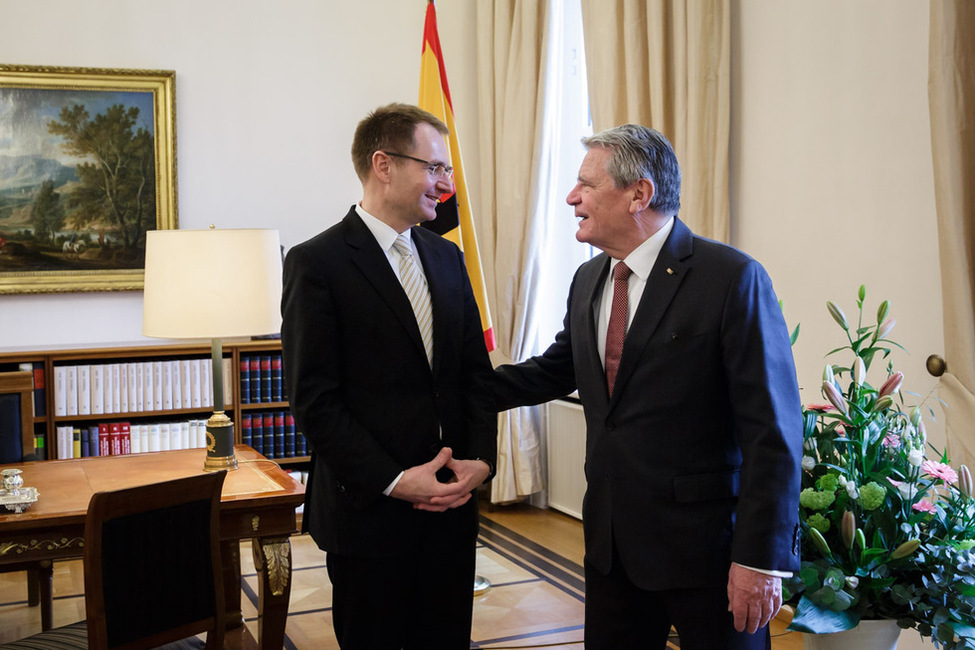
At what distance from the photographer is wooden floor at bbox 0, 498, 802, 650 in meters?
3.60

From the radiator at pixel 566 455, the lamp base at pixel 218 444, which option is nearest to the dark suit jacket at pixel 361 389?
the lamp base at pixel 218 444

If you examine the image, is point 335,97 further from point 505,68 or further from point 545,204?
point 545,204

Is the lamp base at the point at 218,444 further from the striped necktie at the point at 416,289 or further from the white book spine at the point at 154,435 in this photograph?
the white book spine at the point at 154,435

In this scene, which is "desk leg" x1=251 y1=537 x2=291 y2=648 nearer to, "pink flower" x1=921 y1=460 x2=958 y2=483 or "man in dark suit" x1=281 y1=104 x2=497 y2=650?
"man in dark suit" x1=281 y1=104 x2=497 y2=650

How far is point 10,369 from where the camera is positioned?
15.4ft

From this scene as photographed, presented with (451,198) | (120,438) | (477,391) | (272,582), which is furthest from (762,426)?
(120,438)

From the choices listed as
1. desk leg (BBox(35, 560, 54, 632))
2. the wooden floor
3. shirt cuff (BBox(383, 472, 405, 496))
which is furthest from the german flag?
shirt cuff (BBox(383, 472, 405, 496))

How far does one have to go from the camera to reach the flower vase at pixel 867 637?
1.81 meters

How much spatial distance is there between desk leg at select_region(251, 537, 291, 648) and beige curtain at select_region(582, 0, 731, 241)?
6.94ft

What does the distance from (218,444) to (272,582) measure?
0.57 meters

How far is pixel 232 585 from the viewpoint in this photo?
3484 mm

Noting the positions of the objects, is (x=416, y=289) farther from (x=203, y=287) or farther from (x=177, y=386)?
(x=177, y=386)

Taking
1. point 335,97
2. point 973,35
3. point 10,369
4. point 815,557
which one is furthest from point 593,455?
point 335,97

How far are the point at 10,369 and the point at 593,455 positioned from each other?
3786 mm
